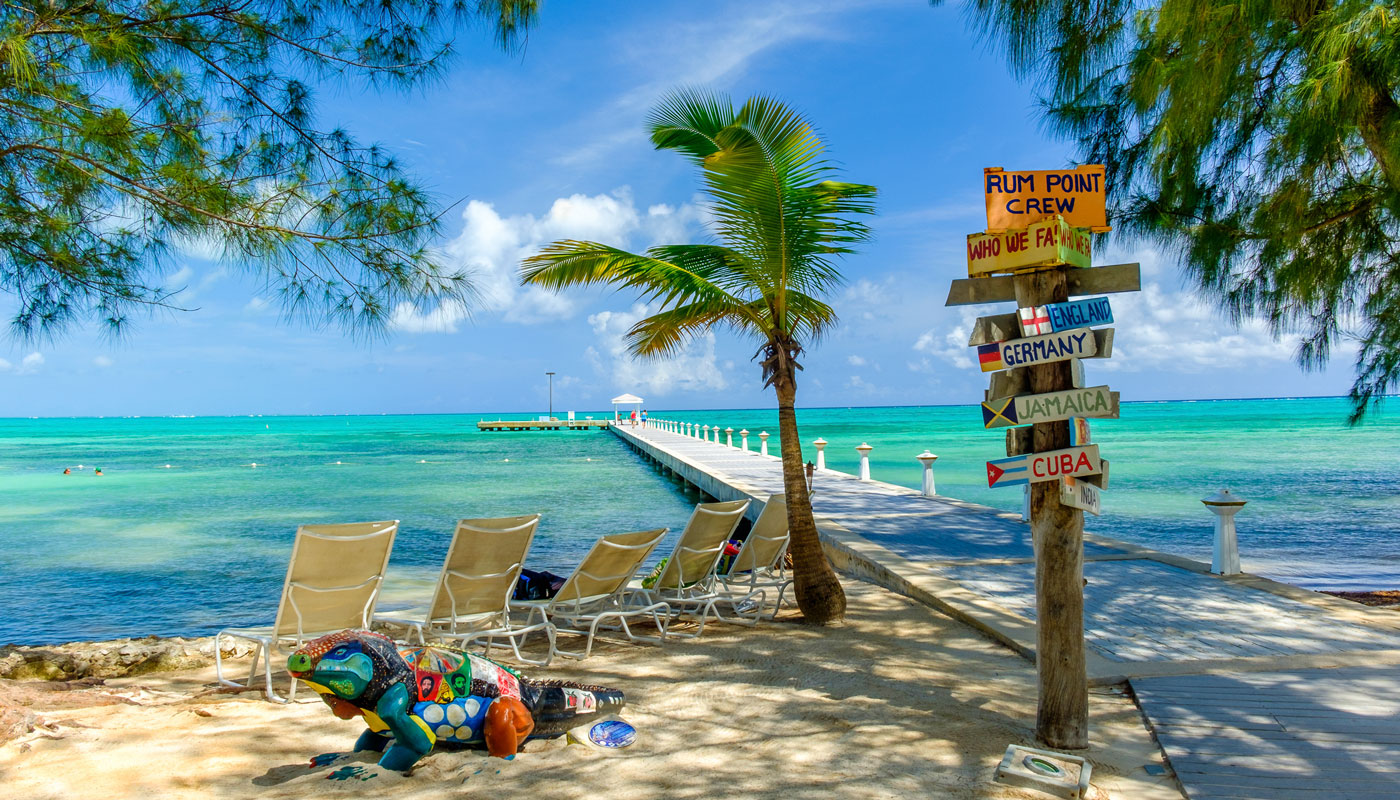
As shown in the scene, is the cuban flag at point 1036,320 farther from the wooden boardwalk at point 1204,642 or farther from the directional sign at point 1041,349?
the wooden boardwalk at point 1204,642

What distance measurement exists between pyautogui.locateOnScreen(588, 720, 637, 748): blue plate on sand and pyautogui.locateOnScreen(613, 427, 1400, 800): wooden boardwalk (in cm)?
208

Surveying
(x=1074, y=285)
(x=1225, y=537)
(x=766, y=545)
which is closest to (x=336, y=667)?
(x=1074, y=285)

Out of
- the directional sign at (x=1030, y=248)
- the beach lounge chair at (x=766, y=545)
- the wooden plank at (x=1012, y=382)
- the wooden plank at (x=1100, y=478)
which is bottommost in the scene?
the beach lounge chair at (x=766, y=545)

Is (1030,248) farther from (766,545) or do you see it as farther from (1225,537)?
(1225,537)

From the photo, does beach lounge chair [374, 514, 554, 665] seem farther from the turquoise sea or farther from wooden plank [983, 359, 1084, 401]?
the turquoise sea

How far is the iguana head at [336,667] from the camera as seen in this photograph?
2869mm

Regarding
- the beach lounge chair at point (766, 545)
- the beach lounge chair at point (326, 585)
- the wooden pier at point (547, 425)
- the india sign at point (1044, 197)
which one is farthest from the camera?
the wooden pier at point (547, 425)

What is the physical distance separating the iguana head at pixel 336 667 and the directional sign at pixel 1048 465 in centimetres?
239

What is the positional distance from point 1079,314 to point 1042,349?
0.64 feet

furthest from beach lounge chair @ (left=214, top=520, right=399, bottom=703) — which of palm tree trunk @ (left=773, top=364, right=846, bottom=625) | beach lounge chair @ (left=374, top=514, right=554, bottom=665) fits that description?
palm tree trunk @ (left=773, top=364, right=846, bottom=625)

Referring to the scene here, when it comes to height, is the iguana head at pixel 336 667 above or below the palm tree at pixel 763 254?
below

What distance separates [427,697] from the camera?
10.4 ft

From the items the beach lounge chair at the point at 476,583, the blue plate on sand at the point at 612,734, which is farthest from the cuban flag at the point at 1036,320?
the beach lounge chair at the point at 476,583

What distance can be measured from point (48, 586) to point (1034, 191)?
40.3 ft
